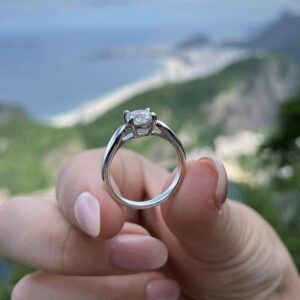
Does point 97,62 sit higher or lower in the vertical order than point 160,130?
higher

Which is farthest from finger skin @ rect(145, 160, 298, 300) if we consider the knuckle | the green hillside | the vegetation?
the green hillside

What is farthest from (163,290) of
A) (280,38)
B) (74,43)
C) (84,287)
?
(280,38)

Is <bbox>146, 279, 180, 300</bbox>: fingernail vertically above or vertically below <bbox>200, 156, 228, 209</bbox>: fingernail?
below

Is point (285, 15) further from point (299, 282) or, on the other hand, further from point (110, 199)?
point (110, 199)

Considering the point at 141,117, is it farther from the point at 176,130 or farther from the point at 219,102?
the point at 219,102

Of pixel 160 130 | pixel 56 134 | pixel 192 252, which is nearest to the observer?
pixel 160 130

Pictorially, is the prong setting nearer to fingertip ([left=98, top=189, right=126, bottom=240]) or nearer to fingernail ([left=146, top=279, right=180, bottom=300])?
fingertip ([left=98, top=189, right=126, bottom=240])

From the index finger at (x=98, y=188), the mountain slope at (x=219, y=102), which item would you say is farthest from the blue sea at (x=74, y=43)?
the index finger at (x=98, y=188)

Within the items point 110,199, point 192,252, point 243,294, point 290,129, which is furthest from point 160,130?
point 290,129
